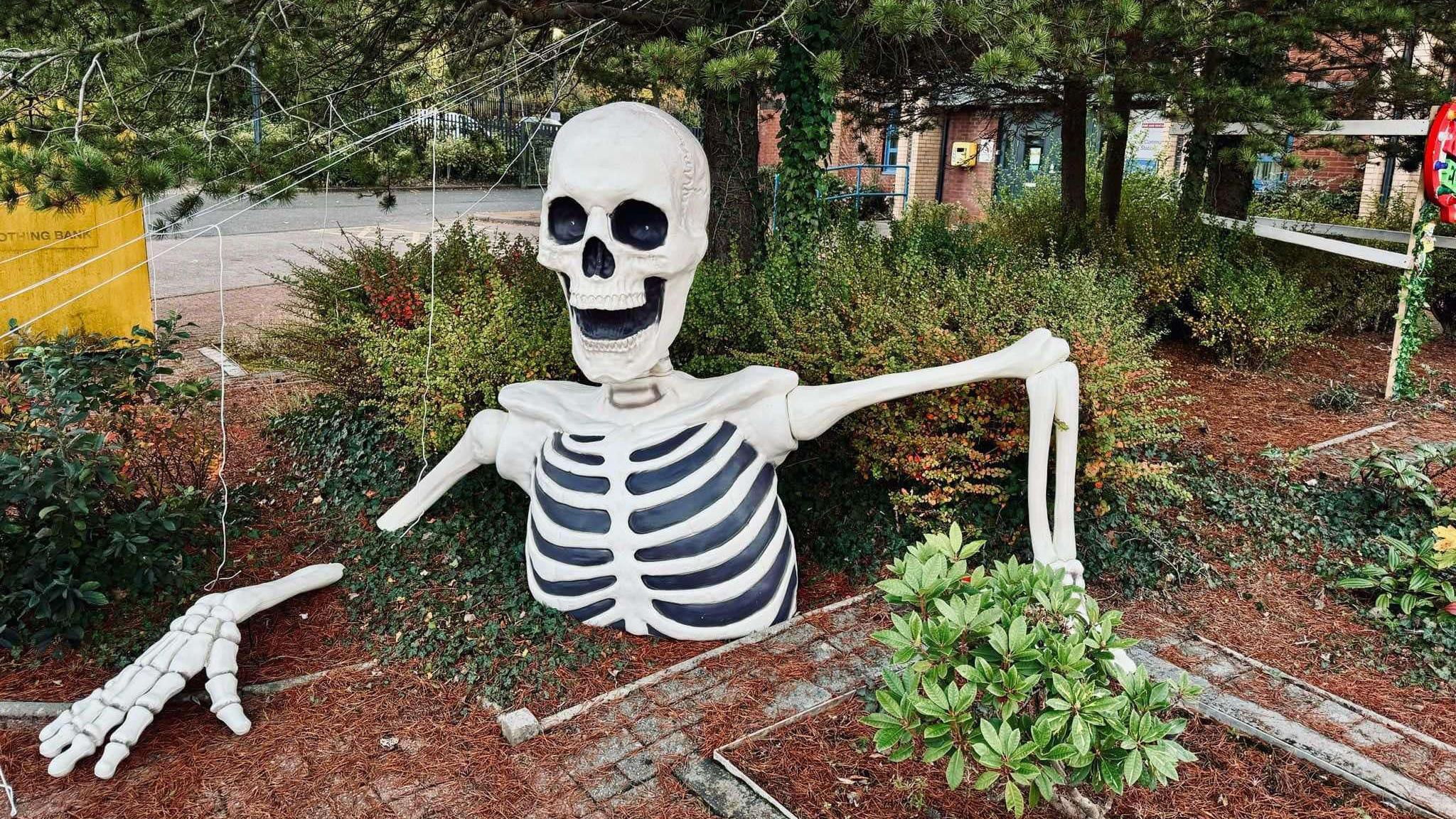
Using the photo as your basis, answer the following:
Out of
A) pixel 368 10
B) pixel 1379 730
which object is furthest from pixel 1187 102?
pixel 368 10

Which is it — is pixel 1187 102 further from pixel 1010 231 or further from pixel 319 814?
pixel 319 814

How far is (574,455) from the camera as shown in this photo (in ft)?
13.4

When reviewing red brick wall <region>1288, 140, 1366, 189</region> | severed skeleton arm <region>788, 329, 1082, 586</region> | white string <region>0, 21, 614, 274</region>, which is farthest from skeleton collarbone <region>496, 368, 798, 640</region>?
red brick wall <region>1288, 140, 1366, 189</region>

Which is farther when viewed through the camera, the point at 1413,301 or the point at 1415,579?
the point at 1413,301

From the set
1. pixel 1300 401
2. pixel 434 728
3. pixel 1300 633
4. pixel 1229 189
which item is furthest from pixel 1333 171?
pixel 434 728

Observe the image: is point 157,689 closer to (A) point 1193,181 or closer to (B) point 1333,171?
(A) point 1193,181

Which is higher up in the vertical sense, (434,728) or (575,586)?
(575,586)

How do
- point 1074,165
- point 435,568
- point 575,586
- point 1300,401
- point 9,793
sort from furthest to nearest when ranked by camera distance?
point 1074,165, point 1300,401, point 435,568, point 575,586, point 9,793

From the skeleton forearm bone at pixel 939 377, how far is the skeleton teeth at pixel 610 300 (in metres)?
0.77

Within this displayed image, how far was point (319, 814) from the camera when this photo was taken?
10.3 ft

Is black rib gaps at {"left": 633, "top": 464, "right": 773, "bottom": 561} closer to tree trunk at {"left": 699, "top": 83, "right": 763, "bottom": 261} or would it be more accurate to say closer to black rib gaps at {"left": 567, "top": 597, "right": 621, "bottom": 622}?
black rib gaps at {"left": 567, "top": 597, "right": 621, "bottom": 622}

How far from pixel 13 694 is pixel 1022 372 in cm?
397

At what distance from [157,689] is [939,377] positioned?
2927mm

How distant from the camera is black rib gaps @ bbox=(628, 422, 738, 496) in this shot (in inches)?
153
